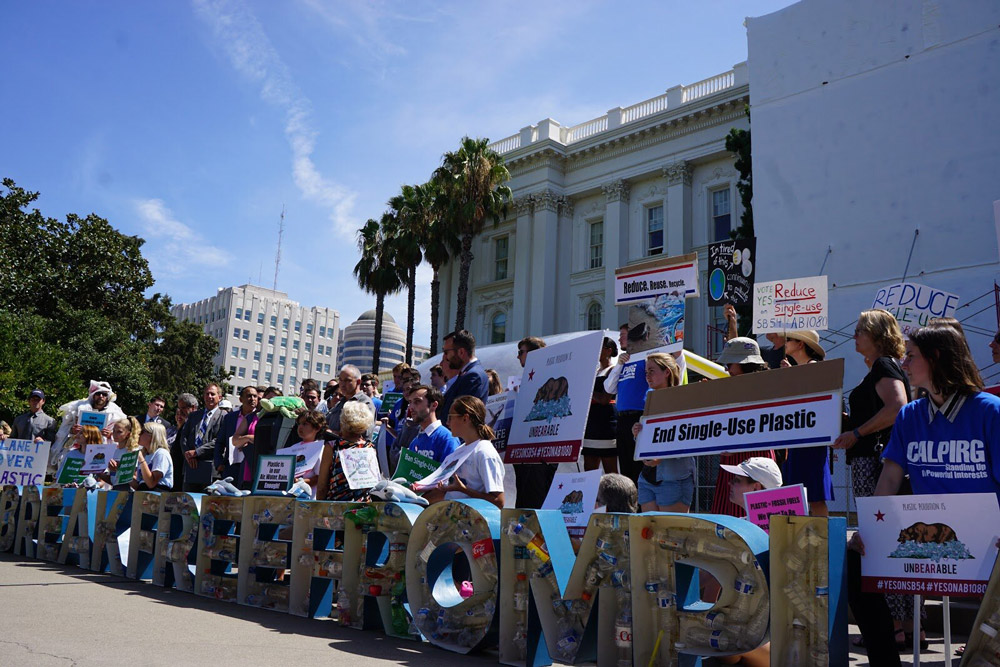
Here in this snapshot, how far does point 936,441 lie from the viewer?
373 cm

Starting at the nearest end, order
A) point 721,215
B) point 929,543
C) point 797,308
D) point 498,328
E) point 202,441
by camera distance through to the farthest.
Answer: point 929,543
point 202,441
point 797,308
point 721,215
point 498,328

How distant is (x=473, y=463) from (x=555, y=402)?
3.81ft

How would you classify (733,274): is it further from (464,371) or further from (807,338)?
(807,338)

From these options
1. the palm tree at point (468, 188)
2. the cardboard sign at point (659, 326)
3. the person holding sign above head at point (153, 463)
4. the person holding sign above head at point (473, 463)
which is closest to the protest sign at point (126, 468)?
the person holding sign above head at point (153, 463)

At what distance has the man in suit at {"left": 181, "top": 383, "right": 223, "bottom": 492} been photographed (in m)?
10.4

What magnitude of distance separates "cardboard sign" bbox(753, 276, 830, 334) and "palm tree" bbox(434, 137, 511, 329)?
22.3 metres

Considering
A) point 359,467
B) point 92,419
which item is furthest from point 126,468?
point 359,467

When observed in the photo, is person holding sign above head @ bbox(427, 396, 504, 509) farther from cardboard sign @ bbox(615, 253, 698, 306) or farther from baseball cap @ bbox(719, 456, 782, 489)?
cardboard sign @ bbox(615, 253, 698, 306)

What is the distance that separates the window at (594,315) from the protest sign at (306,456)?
27640 mm

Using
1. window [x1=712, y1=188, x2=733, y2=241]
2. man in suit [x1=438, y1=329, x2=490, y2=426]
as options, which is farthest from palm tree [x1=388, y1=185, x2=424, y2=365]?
man in suit [x1=438, y1=329, x2=490, y2=426]

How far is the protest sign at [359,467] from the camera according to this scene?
20.5 ft

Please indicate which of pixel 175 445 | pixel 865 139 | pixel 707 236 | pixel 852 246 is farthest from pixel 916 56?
pixel 175 445

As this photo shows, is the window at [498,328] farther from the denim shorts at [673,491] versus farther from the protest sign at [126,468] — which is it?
the denim shorts at [673,491]

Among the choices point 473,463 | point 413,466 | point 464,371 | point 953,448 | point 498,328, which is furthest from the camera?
point 498,328
